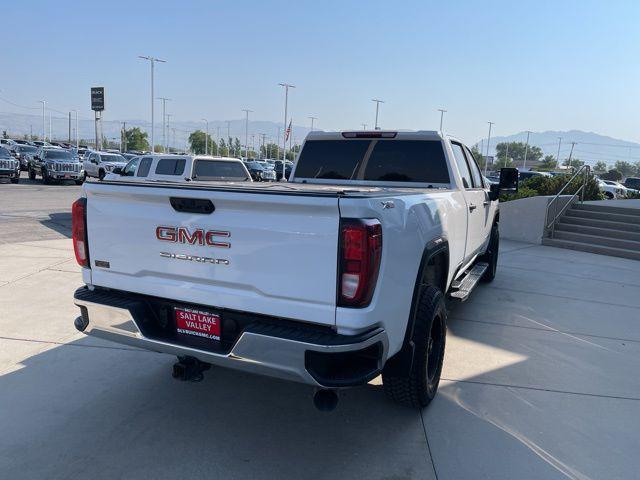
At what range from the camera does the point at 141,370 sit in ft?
14.0

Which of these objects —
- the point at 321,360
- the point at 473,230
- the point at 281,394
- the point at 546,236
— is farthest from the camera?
the point at 546,236

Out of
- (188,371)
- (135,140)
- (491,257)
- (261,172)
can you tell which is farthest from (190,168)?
(135,140)

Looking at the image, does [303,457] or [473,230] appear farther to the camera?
[473,230]

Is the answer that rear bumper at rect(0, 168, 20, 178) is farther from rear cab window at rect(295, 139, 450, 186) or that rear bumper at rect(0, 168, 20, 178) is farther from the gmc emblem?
the gmc emblem

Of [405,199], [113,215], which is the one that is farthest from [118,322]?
[405,199]

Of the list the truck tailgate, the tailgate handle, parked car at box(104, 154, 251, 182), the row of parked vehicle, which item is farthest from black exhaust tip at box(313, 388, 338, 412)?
parked car at box(104, 154, 251, 182)

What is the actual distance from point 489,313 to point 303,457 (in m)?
3.92

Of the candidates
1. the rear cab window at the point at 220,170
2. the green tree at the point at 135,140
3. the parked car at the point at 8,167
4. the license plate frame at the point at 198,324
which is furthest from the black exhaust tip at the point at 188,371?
the green tree at the point at 135,140

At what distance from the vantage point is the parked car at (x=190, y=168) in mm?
12867

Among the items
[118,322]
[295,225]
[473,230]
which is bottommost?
[118,322]

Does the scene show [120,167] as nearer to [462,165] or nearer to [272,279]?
[462,165]

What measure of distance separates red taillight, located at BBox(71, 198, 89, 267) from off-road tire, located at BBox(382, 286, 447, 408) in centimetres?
216

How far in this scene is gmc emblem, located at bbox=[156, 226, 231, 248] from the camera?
284 cm

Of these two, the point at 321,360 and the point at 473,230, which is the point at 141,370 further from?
the point at 473,230
